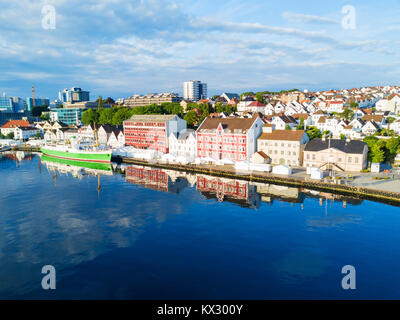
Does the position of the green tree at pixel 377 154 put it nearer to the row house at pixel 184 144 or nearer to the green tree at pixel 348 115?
the row house at pixel 184 144

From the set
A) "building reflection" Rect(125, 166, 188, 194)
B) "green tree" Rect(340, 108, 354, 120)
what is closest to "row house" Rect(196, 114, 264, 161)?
"building reflection" Rect(125, 166, 188, 194)

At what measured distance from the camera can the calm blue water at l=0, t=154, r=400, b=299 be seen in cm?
2469

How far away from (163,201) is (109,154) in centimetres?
4524

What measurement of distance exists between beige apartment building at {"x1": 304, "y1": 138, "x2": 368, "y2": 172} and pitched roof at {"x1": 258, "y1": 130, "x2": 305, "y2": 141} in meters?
4.26

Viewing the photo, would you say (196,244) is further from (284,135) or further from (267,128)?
(267,128)

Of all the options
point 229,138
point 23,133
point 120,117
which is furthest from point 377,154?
point 23,133

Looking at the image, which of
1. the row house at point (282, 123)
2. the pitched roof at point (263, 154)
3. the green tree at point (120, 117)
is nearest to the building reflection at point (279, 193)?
the pitched roof at point (263, 154)

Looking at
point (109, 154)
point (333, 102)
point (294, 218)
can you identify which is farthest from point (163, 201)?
point (333, 102)

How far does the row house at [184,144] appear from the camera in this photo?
80.9 meters

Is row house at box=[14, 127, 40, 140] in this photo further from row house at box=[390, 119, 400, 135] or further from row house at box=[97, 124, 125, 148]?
row house at box=[390, 119, 400, 135]

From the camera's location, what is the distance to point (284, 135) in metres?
68.3

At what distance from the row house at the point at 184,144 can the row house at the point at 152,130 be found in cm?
402

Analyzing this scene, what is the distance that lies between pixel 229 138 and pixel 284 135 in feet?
44.3
